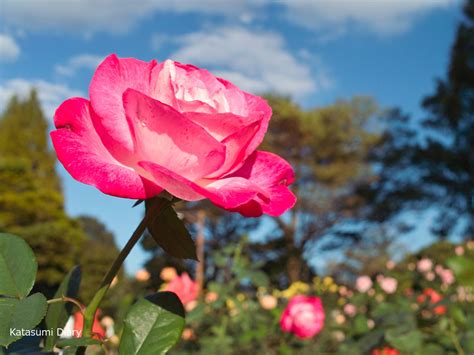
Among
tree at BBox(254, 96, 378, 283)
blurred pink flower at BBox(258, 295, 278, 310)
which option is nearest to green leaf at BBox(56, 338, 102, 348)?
blurred pink flower at BBox(258, 295, 278, 310)

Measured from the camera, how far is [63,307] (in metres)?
0.36

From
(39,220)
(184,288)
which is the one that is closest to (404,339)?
(184,288)

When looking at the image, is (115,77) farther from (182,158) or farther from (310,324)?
(310,324)

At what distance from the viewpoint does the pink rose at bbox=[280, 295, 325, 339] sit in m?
1.44

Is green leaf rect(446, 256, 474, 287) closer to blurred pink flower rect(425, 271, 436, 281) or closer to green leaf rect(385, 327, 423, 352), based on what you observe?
green leaf rect(385, 327, 423, 352)

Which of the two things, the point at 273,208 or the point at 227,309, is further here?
the point at 227,309

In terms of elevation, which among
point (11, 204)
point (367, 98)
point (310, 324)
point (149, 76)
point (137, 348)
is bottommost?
point (367, 98)

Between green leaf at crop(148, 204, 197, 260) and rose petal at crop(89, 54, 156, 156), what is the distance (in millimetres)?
38

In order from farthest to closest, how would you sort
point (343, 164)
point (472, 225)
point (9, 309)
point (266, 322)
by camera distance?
1. point (343, 164)
2. point (472, 225)
3. point (266, 322)
4. point (9, 309)

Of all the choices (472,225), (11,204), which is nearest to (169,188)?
(11,204)

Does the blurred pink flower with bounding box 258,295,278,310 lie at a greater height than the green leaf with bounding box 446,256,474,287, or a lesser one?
lesser

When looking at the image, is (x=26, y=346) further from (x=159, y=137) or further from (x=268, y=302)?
(x=268, y=302)

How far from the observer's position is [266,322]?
1939 millimetres

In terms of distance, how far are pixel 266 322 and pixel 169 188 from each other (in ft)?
5.60
